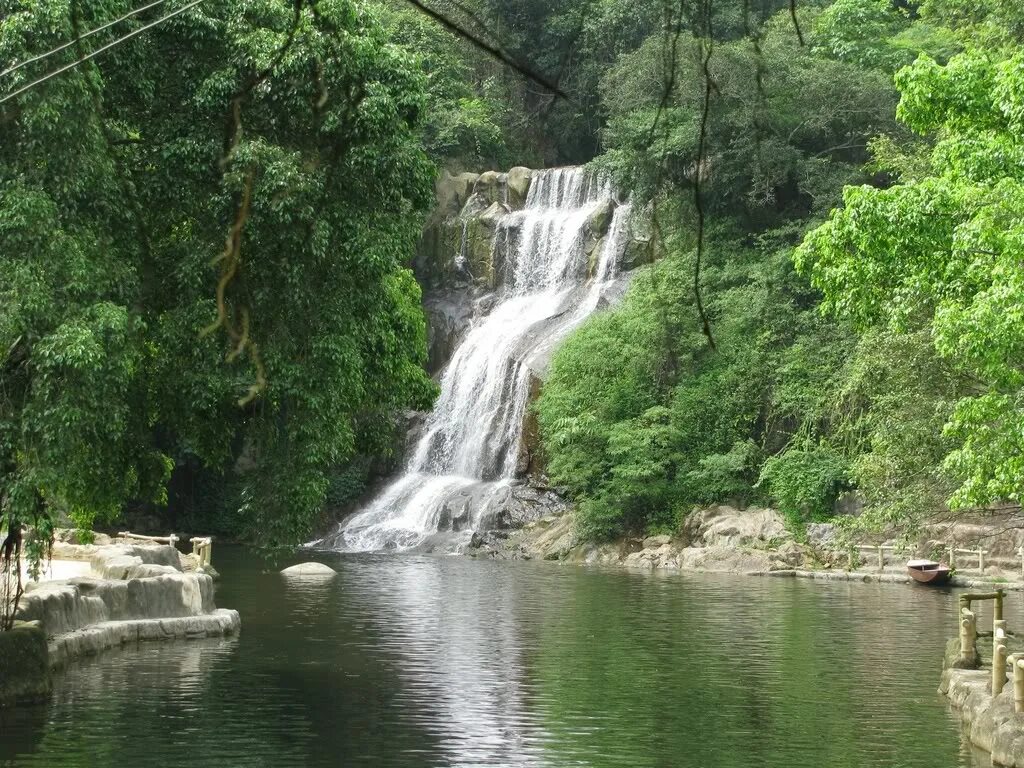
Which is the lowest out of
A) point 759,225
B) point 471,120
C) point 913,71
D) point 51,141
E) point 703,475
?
point 703,475

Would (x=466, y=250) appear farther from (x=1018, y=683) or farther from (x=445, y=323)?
(x=1018, y=683)

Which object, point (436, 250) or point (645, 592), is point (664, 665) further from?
point (436, 250)

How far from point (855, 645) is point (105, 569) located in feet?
40.7

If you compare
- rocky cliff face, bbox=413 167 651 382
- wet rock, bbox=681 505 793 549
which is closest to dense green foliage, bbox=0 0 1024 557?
wet rock, bbox=681 505 793 549

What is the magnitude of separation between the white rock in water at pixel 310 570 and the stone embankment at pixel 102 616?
329 inches

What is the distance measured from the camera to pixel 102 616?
20.7 meters

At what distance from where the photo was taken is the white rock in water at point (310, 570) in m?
34.3

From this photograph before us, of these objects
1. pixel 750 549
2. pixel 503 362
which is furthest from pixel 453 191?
pixel 750 549

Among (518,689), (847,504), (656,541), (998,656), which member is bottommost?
(518,689)

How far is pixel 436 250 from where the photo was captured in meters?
55.8

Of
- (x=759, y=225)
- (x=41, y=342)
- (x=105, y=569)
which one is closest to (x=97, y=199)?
(x=41, y=342)

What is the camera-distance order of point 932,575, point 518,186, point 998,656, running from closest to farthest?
point 998,656
point 932,575
point 518,186

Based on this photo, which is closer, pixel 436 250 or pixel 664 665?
pixel 664 665

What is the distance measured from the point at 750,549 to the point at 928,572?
6.55 metres
